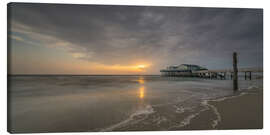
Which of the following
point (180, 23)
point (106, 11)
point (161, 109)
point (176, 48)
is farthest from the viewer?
point (176, 48)

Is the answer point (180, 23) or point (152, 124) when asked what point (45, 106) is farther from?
point (180, 23)

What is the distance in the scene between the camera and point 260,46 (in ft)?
7.86

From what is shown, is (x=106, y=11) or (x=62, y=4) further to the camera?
(x=106, y=11)

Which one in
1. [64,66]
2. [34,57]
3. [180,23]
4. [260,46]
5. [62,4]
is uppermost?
[62,4]

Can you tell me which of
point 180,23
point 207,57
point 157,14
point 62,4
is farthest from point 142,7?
point 207,57

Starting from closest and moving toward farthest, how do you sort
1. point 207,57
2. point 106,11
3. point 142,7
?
point 142,7
point 106,11
point 207,57

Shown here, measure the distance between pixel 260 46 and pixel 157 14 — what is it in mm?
2698

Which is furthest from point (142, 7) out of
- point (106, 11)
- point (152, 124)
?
point (152, 124)

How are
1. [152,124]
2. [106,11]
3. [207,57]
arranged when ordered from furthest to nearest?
[207,57] → [106,11] → [152,124]

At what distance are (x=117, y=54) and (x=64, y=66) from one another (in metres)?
1.88

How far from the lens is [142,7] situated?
7.66 ft

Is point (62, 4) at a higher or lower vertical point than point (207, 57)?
higher

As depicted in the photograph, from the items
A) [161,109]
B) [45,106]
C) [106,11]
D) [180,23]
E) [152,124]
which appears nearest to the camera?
[152,124]

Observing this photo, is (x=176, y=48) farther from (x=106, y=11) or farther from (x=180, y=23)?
(x=106, y=11)
